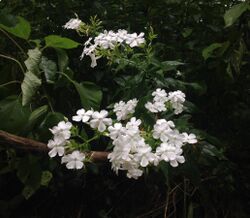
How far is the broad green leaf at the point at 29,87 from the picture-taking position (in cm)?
110

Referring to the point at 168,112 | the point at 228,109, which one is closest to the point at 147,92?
the point at 168,112

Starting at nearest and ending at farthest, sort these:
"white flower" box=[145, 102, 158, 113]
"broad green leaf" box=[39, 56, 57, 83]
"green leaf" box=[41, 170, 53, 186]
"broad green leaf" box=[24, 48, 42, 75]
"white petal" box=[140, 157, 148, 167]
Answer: "white petal" box=[140, 157, 148, 167] → "white flower" box=[145, 102, 158, 113] → "broad green leaf" box=[24, 48, 42, 75] → "broad green leaf" box=[39, 56, 57, 83] → "green leaf" box=[41, 170, 53, 186]

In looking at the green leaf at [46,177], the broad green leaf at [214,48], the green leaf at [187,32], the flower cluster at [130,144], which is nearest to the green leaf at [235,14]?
the broad green leaf at [214,48]

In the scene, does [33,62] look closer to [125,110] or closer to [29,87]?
[29,87]

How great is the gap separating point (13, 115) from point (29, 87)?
0.12 m

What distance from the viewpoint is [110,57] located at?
3.70 ft

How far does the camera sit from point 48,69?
132cm

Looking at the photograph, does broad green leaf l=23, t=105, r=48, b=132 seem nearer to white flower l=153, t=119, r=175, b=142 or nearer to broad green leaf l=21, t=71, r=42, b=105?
broad green leaf l=21, t=71, r=42, b=105

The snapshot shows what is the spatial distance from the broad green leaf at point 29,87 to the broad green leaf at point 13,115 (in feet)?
0.33

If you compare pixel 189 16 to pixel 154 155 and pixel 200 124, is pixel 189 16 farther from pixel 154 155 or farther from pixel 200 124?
pixel 154 155

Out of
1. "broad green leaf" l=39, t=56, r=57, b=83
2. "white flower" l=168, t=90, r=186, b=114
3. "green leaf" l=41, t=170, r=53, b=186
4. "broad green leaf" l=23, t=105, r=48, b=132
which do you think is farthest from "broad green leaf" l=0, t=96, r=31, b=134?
"white flower" l=168, t=90, r=186, b=114

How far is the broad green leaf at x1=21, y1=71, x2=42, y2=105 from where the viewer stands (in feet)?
3.59

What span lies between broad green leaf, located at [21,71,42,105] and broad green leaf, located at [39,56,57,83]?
142mm

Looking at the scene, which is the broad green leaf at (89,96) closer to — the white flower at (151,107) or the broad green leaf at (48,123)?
the broad green leaf at (48,123)
